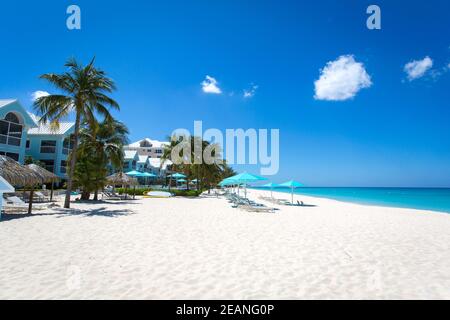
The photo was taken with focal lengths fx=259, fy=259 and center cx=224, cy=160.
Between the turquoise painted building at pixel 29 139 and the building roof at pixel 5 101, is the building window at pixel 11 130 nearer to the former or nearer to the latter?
the turquoise painted building at pixel 29 139

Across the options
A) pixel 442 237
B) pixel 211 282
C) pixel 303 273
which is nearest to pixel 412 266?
pixel 303 273

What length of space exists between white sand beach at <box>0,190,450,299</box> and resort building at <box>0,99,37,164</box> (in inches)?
713

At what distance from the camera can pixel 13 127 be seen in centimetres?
2391

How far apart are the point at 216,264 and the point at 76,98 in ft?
45.8

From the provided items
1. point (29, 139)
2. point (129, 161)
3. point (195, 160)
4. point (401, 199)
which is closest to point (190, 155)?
point (195, 160)

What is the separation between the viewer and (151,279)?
14.6 feet

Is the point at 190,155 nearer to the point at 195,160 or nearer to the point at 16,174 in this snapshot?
the point at 195,160

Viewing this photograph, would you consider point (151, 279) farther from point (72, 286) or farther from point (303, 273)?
point (303, 273)

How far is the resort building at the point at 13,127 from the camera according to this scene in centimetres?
2236

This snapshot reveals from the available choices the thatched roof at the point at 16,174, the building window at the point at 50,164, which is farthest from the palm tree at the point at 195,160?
the thatched roof at the point at 16,174

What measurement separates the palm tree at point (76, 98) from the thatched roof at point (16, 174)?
2.21 m

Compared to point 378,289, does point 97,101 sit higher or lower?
higher

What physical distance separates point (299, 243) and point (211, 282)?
3899 millimetres

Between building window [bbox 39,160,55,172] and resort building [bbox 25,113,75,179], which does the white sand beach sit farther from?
building window [bbox 39,160,55,172]
